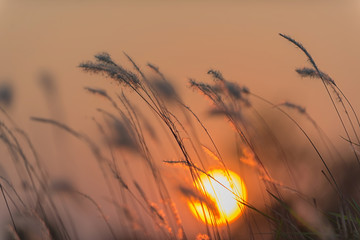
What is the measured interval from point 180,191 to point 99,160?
811mm

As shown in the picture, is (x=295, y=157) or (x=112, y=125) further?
(x=295, y=157)

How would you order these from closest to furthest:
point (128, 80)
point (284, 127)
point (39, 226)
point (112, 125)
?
point (128, 80), point (39, 226), point (112, 125), point (284, 127)

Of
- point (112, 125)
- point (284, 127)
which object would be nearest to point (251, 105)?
point (112, 125)

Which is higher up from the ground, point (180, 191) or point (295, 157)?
point (295, 157)

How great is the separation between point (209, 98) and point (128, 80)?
0.36m

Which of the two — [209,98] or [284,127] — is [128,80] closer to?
[209,98]

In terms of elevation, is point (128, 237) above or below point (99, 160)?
below

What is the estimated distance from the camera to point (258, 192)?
7.59 feet

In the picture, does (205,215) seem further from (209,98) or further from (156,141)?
(156,141)

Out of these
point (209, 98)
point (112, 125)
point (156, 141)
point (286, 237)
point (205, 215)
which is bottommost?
point (286, 237)

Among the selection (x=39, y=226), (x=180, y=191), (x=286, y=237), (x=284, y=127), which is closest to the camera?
(x=286, y=237)

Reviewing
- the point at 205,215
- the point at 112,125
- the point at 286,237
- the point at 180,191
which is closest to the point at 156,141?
the point at 112,125

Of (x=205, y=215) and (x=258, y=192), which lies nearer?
(x=205, y=215)

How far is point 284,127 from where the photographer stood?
13.0ft
